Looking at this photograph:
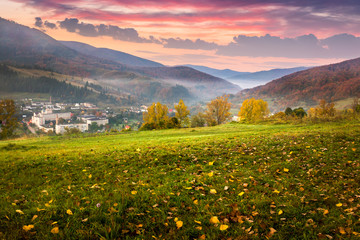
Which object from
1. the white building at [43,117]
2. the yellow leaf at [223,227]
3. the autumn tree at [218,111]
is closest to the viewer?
the yellow leaf at [223,227]

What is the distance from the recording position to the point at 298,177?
670 cm

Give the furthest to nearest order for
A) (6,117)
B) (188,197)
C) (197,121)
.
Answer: (197,121) → (6,117) → (188,197)

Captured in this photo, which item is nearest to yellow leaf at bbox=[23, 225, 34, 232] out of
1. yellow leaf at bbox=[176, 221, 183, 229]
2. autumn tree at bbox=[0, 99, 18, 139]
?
yellow leaf at bbox=[176, 221, 183, 229]

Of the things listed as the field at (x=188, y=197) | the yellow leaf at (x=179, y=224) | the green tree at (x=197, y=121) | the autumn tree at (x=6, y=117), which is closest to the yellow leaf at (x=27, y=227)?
the field at (x=188, y=197)

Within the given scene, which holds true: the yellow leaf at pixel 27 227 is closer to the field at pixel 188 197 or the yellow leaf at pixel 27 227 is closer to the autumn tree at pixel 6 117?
the field at pixel 188 197

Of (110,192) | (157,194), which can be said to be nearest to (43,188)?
(110,192)

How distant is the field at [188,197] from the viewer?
12.5 feet

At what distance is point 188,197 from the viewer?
5168 mm

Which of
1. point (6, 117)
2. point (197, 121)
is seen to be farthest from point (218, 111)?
point (6, 117)

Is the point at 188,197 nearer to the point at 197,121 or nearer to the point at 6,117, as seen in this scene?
the point at 6,117

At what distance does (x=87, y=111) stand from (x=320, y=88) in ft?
781

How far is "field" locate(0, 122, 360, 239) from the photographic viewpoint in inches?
150

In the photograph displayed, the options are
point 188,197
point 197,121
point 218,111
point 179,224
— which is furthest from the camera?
point 197,121

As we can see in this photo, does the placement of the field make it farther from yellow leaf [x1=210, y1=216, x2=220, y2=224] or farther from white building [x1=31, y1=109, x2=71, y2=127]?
white building [x1=31, y1=109, x2=71, y2=127]
